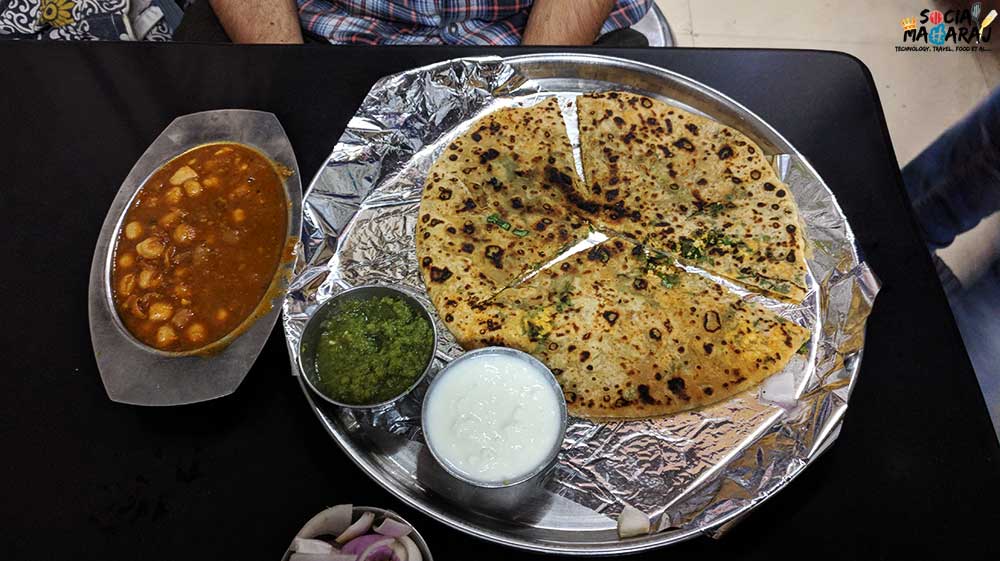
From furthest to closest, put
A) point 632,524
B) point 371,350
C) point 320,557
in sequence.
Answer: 1. point 371,350
2. point 632,524
3. point 320,557

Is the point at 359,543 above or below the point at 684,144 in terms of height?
below

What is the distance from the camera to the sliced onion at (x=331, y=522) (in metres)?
1.33

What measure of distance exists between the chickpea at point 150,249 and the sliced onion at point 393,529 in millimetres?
1074

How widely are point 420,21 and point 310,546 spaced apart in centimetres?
191

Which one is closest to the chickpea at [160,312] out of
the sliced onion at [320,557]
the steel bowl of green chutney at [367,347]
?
the steel bowl of green chutney at [367,347]

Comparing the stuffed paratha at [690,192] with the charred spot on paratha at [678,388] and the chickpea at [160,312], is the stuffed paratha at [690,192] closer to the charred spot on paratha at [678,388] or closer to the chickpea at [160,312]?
the charred spot on paratha at [678,388]

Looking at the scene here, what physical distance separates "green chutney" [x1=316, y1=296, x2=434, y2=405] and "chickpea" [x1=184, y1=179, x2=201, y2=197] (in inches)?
26.5

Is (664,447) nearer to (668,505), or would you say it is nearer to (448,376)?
(668,505)

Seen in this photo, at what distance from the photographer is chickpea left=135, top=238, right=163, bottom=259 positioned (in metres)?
1.83

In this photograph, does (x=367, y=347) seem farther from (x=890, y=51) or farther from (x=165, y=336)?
(x=890, y=51)

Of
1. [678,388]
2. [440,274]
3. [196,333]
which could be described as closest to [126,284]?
[196,333]

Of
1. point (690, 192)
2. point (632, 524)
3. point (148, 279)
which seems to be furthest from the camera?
point (690, 192)

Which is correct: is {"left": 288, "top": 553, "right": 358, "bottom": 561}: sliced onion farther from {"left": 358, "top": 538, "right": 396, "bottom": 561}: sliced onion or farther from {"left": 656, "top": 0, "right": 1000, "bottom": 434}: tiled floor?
{"left": 656, "top": 0, "right": 1000, "bottom": 434}: tiled floor

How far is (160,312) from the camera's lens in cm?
174
